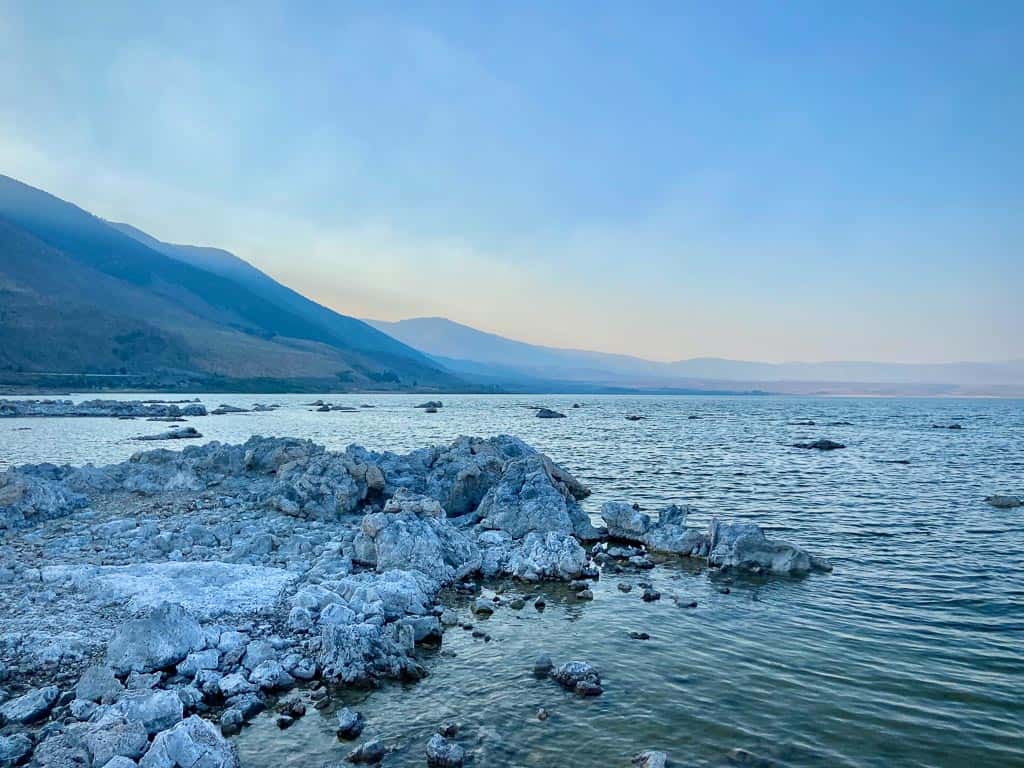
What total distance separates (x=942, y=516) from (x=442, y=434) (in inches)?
2186

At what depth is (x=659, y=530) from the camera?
23.7 meters

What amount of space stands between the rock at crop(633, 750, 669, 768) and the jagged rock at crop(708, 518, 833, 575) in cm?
1203

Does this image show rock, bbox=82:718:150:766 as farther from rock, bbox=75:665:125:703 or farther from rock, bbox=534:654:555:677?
rock, bbox=534:654:555:677

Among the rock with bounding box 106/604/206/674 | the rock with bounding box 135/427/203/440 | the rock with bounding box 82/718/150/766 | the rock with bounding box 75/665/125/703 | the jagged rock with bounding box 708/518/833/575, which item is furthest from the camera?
the rock with bounding box 135/427/203/440

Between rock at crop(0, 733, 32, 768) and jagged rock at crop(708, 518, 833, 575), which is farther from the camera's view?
jagged rock at crop(708, 518, 833, 575)

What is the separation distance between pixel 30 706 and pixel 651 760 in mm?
10747

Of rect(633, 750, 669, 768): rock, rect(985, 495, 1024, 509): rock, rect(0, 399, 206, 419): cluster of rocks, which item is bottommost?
rect(0, 399, 206, 419): cluster of rocks

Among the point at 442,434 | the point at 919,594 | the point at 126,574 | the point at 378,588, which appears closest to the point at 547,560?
the point at 378,588

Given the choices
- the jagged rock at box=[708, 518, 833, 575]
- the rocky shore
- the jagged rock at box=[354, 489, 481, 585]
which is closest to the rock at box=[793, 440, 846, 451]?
the rocky shore

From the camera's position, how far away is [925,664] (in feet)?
44.4

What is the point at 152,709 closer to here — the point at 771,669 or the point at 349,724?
the point at 349,724

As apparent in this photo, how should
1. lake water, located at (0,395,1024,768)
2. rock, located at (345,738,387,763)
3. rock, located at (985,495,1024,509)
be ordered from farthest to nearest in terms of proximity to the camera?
rock, located at (985,495,1024,509), lake water, located at (0,395,1024,768), rock, located at (345,738,387,763)

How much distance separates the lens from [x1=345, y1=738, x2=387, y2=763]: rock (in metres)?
9.96

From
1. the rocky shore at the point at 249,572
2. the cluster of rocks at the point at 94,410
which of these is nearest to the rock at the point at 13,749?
the rocky shore at the point at 249,572
